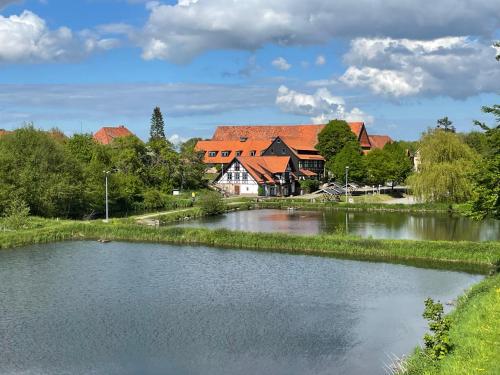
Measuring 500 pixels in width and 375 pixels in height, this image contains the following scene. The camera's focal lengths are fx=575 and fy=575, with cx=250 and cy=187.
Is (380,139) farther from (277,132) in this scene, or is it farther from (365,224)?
(365,224)

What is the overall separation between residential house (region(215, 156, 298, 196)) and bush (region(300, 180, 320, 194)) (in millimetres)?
1057

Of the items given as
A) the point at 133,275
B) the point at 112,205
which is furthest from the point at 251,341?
the point at 112,205

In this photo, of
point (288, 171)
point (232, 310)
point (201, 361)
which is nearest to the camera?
point (201, 361)

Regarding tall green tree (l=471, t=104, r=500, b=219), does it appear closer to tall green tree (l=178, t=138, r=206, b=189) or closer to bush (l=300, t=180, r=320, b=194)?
tall green tree (l=178, t=138, r=206, b=189)

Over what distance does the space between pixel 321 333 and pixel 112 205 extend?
4055 centimetres

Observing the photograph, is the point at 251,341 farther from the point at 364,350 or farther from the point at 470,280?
the point at 470,280

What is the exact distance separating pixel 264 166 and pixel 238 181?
13.8ft

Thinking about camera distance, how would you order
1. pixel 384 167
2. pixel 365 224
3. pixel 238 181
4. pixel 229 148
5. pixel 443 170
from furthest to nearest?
pixel 229 148 → pixel 238 181 → pixel 384 167 → pixel 443 170 → pixel 365 224

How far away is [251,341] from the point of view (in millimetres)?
18719

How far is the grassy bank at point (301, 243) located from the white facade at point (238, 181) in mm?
29781

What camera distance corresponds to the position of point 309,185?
76.8 m

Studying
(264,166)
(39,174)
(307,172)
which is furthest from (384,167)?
(39,174)

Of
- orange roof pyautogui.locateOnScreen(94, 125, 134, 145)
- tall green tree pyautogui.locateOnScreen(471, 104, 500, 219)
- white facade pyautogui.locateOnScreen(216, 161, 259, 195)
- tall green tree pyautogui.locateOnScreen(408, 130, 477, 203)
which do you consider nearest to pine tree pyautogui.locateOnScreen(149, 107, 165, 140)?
orange roof pyautogui.locateOnScreen(94, 125, 134, 145)

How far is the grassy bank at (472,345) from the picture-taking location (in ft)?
41.5
